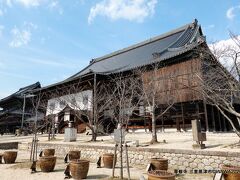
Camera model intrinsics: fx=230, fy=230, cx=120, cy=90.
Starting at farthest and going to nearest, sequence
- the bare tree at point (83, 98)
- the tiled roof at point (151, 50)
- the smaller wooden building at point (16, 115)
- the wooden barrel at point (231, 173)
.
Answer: the smaller wooden building at point (16, 115) < the tiled roof at point (151, 50) < the bare tree at point (83, 98) < the wooden barrel at point (231, 173)

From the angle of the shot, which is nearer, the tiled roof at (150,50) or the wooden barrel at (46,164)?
the wooden barrel at (46,164)

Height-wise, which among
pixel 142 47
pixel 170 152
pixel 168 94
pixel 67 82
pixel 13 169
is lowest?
pixel 13 169

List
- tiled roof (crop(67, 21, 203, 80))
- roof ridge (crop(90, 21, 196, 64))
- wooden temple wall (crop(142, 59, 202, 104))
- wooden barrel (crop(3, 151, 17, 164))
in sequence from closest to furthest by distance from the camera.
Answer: wooden barrel (crop(3, 151, 17, 164)) → wooden temple wall (crop(142, 59, 202, 104)) → tiled roof (crop(67, 21, 203, 80)) → roof ridge (crop(90, 21, 196, 64))

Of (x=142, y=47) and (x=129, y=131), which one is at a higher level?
(x=142, y=47)

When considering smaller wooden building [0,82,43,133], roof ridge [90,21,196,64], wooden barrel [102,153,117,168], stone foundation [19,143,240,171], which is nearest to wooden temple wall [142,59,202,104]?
stone foundation [19,143,240,171]

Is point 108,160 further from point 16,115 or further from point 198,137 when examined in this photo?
point 16,115

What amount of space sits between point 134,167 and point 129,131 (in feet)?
38.0

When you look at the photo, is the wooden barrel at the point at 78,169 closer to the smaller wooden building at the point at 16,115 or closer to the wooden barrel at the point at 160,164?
the wooden barrel at the point at 160,164

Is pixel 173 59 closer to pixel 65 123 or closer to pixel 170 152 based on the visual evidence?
pixel 170 152

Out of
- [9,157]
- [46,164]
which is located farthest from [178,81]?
[9,157]

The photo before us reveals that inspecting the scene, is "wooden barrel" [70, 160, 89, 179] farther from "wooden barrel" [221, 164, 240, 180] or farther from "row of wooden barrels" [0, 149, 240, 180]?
"wooden barrel" [221, 164, 240, 180]

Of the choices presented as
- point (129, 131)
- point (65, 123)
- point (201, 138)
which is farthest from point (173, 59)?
point (65, 123)

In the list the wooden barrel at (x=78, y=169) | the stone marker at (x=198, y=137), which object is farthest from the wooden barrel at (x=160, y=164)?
the wooden barrel at (x=78, y=169)

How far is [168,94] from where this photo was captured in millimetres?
19031
